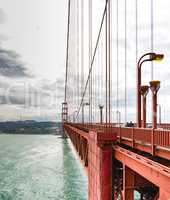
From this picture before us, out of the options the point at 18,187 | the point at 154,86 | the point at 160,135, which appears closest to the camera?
the point at 160,135

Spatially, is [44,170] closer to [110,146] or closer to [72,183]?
[72,183]

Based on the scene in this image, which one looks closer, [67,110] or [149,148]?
[149,148]

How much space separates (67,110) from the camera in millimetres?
123188

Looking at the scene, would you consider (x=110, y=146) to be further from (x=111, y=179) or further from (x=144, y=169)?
(x=144, y=169)

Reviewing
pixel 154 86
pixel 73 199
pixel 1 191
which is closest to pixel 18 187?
pixel 1 191

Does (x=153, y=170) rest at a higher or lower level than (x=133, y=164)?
higher

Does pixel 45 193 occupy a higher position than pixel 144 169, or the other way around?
pixel 144 169

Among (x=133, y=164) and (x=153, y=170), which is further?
(x=133, y=164)

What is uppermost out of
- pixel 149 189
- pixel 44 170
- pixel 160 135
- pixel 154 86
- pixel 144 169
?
pixel 154 86

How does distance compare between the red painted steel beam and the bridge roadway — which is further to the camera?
the bridge roadway

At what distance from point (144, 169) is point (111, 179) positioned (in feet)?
13.2

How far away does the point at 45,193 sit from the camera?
Answer: 25.2m

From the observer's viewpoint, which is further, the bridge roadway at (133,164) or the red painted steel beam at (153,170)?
the bridge roadway at (133,164)

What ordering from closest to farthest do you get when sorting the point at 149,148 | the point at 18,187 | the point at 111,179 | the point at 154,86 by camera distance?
the point at 149,148 → the point at 111,179 → the point at 154,86 → the point at 18,187
